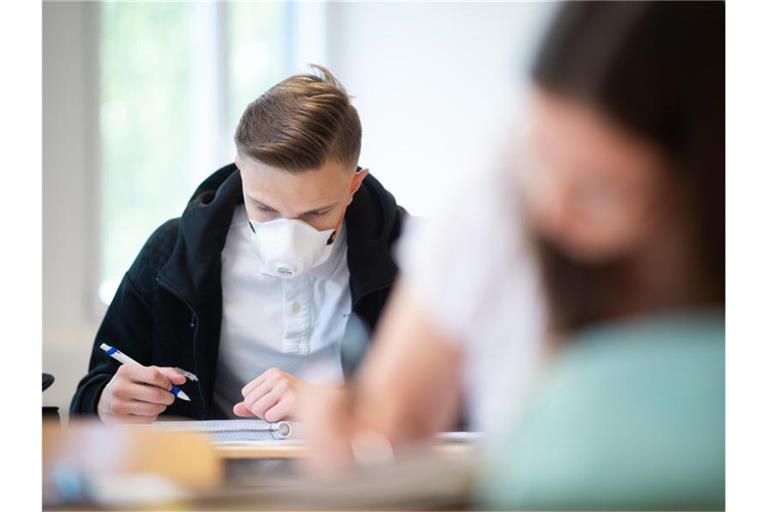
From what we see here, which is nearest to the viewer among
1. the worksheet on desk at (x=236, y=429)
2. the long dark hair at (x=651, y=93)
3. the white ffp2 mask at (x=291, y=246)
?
the long dark hair at (x=651, y=93)

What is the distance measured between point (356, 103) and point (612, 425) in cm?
35

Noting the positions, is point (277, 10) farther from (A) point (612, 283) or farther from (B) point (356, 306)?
(A) point (612, 283)

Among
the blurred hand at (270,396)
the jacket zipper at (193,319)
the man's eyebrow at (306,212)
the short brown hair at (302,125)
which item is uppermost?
the short brown hair at (302,125)

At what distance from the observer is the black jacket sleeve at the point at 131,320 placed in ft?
2.59

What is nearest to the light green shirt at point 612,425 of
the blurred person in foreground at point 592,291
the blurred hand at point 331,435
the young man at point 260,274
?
the blurred person in foreground at point 592,291

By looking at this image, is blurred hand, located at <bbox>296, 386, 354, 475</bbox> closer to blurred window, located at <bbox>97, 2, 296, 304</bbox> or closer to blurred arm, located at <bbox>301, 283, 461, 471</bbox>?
blurred arm, located at <bbox>301, 283, 461, 471</bbox>

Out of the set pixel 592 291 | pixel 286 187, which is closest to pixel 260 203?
pixel 286 187

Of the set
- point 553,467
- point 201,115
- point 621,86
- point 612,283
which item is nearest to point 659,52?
Result: point 621,86

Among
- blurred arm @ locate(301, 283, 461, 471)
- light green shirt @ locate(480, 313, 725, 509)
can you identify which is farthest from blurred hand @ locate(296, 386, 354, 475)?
light green shirt @ locate(480, 313, 725, 509)

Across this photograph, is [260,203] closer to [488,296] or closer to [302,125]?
[302,125]

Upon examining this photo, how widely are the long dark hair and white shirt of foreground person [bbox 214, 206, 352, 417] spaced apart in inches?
10.6

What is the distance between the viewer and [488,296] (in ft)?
2.03

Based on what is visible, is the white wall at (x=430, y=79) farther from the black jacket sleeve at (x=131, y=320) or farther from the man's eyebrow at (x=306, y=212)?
the black jacket sleeve at (x=131, y=320)

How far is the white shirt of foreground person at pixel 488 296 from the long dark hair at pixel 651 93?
0.02m
